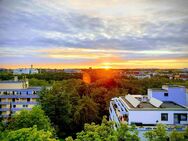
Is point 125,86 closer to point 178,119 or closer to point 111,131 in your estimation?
point 178,119

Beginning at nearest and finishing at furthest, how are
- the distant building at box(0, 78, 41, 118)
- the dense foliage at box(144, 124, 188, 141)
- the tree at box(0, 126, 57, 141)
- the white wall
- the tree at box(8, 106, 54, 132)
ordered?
1. the dense foliage at box(144, 124, 188, 141)
2. the tree at box(0, 126, 57, 141)
3. the white wall
4. the tree at box(8, 106, 54, 132)
5. the distant building at box(0, 78, 41, 118)

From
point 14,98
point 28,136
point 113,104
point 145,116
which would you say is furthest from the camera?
point 14,98

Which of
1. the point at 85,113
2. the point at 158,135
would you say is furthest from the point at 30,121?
the point at 158,135

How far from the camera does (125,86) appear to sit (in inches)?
551

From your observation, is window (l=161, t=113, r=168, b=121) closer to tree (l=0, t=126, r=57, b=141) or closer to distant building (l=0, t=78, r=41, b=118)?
tree (l=0, t=126, r=57, b=141)

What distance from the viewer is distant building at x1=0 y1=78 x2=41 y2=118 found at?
1190 centimetres

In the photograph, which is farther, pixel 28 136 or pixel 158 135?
pixel 28 136

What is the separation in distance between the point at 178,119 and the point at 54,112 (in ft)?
15.3

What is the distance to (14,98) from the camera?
11953 mm

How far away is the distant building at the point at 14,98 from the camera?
468 inches

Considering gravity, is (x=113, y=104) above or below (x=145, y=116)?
below

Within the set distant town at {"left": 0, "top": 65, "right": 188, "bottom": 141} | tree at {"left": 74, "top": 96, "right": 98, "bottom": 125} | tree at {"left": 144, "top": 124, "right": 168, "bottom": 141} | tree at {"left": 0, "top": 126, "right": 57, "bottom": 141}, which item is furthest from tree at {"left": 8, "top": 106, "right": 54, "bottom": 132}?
tree at {"left": 144, "top": 124, "right": 168, "bottom": 141}

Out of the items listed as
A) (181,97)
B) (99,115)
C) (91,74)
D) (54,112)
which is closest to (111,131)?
(181,97)

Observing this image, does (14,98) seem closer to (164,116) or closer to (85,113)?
(85,113)
